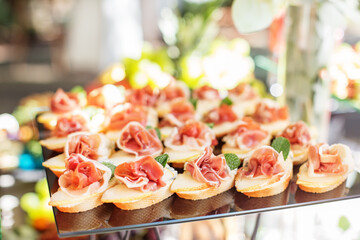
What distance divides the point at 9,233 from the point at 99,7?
135 inches

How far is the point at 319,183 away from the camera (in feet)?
3.43

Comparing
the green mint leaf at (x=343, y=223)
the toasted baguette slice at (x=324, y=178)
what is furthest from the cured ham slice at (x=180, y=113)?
the green mint leaf at (x=343, y=223)

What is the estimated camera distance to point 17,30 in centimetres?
721

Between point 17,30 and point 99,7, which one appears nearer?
point 99,7

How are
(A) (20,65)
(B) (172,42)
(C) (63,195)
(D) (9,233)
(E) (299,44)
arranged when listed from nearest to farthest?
(C) (63,195)
(D) (9,233)
(E) (299,44)
(B) (172,42)
(A) (20,65)

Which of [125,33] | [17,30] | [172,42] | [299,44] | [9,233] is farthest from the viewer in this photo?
[17,30]

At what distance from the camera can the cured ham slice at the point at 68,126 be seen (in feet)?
4.42

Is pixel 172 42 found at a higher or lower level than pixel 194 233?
higher

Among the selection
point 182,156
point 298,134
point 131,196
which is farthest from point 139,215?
point 298,134

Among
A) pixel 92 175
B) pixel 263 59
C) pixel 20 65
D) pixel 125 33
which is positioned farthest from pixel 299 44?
pixel 20 65

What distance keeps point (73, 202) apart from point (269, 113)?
0.81 metres

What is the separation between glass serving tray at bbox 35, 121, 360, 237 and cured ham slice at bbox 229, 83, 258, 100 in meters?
0.70

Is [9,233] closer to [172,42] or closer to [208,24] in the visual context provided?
[172,42]

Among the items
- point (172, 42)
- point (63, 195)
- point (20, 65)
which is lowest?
point (20, 65)
